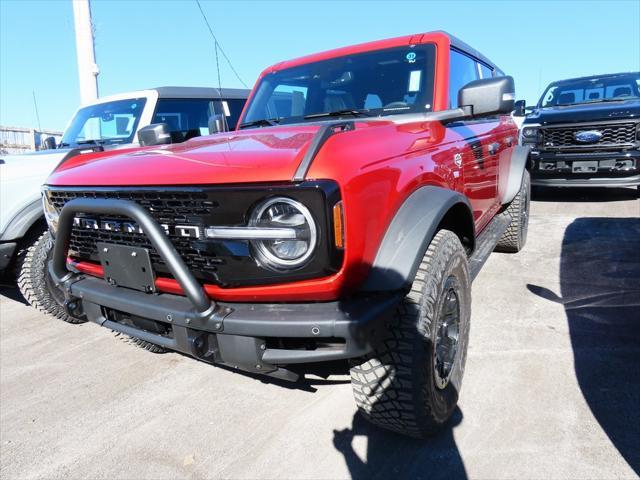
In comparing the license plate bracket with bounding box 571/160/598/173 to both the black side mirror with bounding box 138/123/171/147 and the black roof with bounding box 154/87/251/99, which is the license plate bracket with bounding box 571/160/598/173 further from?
the black side mirror with bounding box 138/123/171/147

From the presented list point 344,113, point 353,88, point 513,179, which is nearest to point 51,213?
point 344,113

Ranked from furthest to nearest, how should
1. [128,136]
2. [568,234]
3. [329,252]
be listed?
[568,234]
[128,136]
[329,252]

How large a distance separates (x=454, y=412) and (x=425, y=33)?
2236 mm

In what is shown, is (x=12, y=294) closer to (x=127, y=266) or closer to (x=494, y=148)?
(x=127, y=266)

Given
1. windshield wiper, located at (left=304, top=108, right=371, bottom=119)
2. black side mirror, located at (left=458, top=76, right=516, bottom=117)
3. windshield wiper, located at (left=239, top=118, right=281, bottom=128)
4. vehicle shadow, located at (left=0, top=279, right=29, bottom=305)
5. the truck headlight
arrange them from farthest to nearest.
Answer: vehicle shadow, located at (left=0, top=279, right=29, bottom=305) < windshield wiper, located at (left=239, top=118, right=281, bottom=128) < windshield wiper, located at (left=304, top=108, right=371, bottom=119) < the truck headlight < black side mirror, located at (left=458, top=76, right=516, bottom=117)

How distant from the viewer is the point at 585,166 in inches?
260

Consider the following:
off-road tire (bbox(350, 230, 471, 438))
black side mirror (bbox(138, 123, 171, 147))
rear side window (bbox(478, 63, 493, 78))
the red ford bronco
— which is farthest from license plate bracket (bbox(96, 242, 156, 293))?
rear side window (bbox(478, 63, 493, 78))

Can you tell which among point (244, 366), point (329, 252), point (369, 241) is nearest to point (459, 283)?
point (369, 241)

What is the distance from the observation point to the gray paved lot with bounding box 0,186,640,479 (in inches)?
78.8

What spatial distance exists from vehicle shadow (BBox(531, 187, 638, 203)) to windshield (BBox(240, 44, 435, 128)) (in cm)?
581

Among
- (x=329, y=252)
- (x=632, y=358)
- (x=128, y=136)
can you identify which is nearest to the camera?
(x=329, y=252)

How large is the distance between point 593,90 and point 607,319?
5892mm

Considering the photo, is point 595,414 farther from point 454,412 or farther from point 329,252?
point 329,252

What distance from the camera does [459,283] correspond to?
2.28 meters
